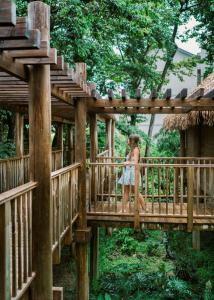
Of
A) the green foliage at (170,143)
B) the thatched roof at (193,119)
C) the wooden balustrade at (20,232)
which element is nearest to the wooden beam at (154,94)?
the thatched roof at (193,119)

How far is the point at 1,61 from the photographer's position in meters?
3.57

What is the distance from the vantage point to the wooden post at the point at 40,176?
170 inches

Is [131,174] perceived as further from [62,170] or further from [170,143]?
[170,143]

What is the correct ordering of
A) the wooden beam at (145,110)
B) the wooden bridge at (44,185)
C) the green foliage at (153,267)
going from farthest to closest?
1. the wooden beam at (145,110)
2. the green foliage at (153,267)
3. the wooden bridge at (44,185)

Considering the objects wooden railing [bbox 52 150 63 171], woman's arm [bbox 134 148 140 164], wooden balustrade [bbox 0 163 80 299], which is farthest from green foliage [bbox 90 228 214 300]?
wooden balustrade [bbox 0 163 80 299]

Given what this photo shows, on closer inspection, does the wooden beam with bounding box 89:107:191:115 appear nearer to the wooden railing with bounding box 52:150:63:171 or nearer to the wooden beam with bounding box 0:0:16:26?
the wooden railing with bounding box 52:150:63:171

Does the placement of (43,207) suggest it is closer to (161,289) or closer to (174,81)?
(161,289)

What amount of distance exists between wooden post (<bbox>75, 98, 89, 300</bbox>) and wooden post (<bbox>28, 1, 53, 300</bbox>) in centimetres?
347

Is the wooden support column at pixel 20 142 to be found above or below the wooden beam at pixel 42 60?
below

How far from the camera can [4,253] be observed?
3.19 meters

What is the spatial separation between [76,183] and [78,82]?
7.99ft

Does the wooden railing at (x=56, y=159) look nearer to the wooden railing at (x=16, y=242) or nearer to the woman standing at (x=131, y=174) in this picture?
the woman standing at (x=131, y=174)

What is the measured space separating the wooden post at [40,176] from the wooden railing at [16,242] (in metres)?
0.12

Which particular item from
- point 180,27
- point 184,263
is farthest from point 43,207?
point 180,27
